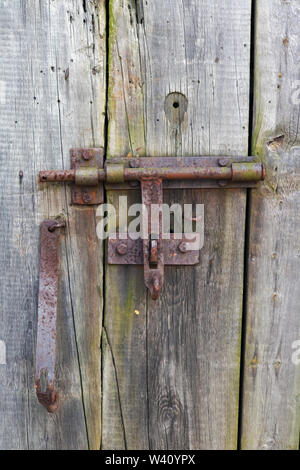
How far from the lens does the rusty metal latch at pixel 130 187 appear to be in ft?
2.84

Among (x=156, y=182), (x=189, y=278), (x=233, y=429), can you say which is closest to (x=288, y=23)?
(x=156, y=182)

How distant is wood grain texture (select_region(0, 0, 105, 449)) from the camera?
889mm

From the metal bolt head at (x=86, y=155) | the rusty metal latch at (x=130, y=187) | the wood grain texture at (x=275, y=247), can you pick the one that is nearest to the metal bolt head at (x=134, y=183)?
the rusty metal latch at (x=130, y=187)

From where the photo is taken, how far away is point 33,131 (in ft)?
2.98

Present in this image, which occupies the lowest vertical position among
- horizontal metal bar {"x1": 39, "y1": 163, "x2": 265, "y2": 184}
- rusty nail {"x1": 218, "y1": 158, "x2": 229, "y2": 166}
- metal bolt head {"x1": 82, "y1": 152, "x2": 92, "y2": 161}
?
horizontal metal bar {"x1": 39, "y1": 163, "x2": 265, "y2": 184}

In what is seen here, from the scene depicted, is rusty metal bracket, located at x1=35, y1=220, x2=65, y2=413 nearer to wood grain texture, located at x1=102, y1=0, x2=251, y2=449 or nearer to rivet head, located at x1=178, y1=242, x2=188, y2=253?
wood grain texture, located at x1=102, y1=0, x2=251, y2=449

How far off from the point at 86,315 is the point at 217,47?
68 centimetres

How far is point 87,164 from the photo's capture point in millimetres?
906

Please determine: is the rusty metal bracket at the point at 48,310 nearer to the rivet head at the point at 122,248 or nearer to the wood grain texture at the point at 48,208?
the wood grain texture at the point at 48,208

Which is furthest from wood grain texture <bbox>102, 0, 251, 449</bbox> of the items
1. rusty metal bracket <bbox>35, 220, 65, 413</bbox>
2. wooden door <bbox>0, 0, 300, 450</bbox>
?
rusty metal bracket <bbox>35, 220, 65, 413</bbox>

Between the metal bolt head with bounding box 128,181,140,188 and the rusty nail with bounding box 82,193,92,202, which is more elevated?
the metal bolt head with bounding box 128,181,140,188

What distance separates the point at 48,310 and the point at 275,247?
538 mm
